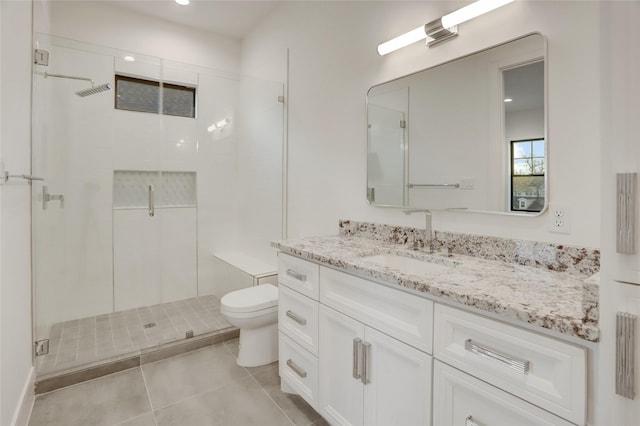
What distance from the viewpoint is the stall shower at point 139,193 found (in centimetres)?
250

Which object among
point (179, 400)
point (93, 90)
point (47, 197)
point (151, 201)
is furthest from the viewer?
point (151, 201)

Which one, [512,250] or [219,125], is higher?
[219,125]

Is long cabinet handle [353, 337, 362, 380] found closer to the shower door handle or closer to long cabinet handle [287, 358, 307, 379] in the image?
long cabinet handle [287, 358, 307, 379]

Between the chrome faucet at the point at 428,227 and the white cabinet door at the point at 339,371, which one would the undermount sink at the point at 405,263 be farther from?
the white cabinet door at the point at 339,371

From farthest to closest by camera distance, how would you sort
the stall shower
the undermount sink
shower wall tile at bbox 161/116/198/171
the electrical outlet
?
shower wall tile at bbox 161/116/198/171 < the stall shower < the undermount sink < the electrical outlet

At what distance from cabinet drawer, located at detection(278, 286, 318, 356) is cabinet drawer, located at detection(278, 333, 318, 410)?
1.9 inches

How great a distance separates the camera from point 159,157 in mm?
3037

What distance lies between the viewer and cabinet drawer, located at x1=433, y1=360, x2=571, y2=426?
0.87m

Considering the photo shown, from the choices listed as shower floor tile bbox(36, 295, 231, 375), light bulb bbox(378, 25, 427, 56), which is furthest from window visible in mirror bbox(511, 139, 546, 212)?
shower floor tile bbox(36, 295, 231, 375)

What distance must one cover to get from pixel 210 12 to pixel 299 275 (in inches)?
109

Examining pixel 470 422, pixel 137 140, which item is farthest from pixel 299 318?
pixel 137 140

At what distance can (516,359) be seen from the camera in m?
0.90

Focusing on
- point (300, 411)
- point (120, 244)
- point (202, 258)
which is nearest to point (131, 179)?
point (120, 244)

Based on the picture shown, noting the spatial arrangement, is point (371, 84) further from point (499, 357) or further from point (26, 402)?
point (26, 402)
